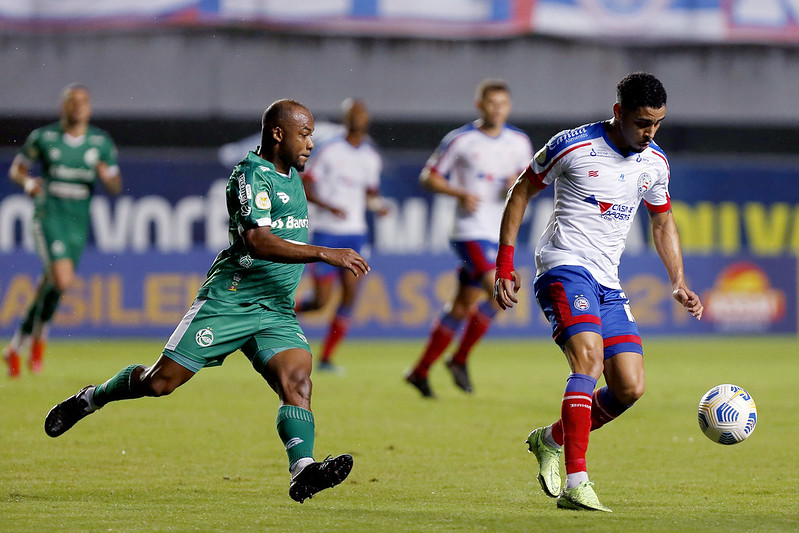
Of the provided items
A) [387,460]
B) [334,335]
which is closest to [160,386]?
[387,460]

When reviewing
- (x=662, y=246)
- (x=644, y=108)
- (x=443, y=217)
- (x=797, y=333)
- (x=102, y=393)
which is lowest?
(x=797, y=333)

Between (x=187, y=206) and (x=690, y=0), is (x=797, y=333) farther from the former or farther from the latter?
(x=187, y=206)

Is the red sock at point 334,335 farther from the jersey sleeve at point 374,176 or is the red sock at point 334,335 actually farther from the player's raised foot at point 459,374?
the player's raised foot at point 459,374

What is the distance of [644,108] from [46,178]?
24.4 ft

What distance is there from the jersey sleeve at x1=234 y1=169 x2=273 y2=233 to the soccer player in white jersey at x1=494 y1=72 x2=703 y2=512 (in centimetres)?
114

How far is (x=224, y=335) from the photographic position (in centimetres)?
587

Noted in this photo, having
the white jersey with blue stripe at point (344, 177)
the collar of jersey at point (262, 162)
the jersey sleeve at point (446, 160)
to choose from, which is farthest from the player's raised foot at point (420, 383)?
the collar of jersey at point (262, 162)

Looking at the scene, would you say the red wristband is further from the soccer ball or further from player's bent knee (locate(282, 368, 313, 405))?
the soccer ball

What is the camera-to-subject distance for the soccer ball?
6.28 m

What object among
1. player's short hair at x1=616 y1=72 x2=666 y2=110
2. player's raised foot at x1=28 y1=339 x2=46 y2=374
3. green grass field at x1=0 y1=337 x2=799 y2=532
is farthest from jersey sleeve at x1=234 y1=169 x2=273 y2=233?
player's raised foot at x1=28 y1=339 x2=46 y2=374

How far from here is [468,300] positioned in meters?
10.5

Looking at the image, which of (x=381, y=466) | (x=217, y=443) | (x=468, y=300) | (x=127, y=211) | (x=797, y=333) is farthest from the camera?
(x=797, y=333)

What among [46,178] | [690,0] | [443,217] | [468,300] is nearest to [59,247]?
[46,178]

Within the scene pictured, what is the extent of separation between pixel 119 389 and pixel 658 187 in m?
2.72
